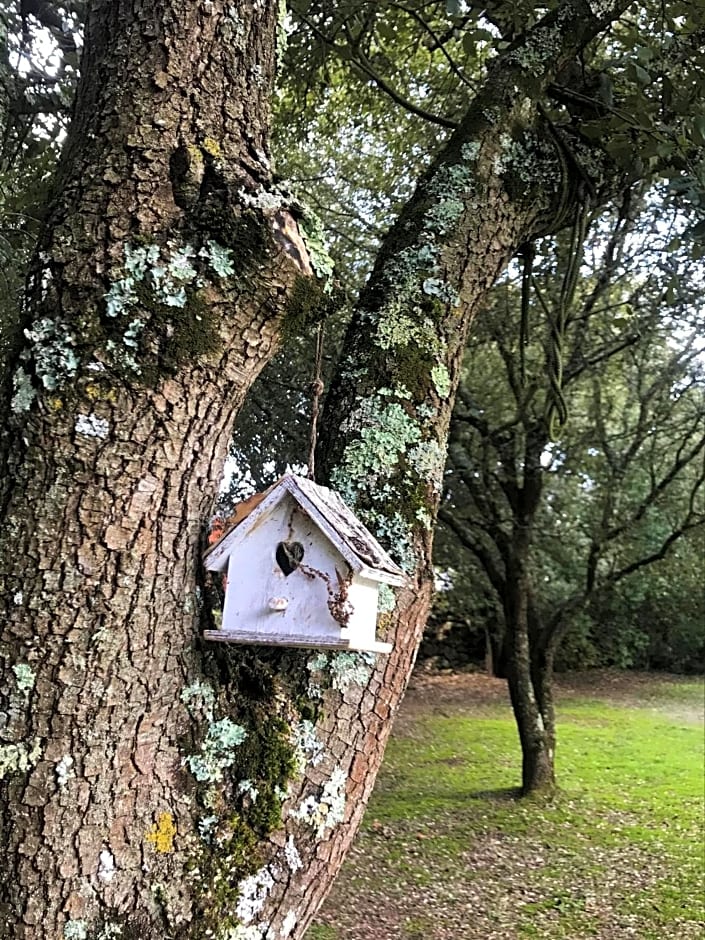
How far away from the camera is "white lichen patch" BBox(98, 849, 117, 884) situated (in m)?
1.38

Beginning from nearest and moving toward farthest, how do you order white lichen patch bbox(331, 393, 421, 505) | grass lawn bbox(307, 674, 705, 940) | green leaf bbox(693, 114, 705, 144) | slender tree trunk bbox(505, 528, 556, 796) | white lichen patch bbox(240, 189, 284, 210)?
white lichen patch bbox(240, 189, 284, 210), white lichen patch bbox(331, 393, 421, 505), green leaf bbox(693, 114, 705, 144), grass lawn bbox(307, 674, 705, 940), slender tree trunk bbox(505, 528, 556, 796)

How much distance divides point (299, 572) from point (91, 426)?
0.49m

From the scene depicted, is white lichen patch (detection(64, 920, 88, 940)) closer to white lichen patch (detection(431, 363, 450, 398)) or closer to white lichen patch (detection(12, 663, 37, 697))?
white lichen patch (detection(12, 663, 37, 697))

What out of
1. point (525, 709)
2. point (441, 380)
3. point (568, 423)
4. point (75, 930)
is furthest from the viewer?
point (568, 423)

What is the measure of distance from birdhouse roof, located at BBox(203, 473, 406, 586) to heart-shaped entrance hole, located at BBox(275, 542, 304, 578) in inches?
3.0

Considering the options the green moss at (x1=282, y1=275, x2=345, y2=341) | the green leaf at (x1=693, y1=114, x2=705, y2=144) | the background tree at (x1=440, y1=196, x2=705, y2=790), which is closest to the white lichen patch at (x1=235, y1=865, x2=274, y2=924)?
the green moss at (x1=282, y1=275, x2=345, y2=341)

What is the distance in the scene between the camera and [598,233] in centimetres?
729

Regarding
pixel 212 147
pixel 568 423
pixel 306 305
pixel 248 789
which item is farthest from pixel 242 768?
pixel 568 423

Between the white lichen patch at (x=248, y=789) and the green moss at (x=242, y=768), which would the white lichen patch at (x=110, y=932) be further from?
the white lichen patch at (x=248, y=789)

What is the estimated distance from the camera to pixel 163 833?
1446 millimetres

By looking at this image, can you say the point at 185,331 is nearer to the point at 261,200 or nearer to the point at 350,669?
the point at 261,200

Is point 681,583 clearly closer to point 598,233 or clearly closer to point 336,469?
point 598,233

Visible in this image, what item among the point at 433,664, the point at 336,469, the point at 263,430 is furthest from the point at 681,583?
the point at 336,469

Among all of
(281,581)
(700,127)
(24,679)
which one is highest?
(700,127)
